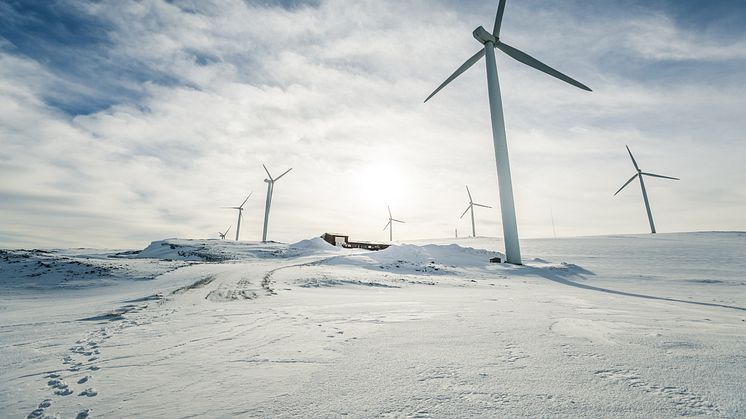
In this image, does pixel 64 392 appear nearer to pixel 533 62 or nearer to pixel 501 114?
pixel 501 114

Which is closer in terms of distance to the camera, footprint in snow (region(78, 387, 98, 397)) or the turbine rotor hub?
footprint in snow (region(78, 387, 98, 397))

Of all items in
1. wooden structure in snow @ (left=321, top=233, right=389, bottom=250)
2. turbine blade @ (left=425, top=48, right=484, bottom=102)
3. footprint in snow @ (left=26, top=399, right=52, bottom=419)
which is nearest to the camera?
footprint in snow @ (left=26, top=399, right=52, bottom=419)

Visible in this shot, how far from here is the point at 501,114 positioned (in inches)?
901

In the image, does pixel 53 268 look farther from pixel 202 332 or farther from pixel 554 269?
pixel 554 269

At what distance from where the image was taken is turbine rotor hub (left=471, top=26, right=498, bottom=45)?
83.7ft

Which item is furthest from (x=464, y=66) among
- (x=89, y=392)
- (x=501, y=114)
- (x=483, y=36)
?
(x=89, y=392)

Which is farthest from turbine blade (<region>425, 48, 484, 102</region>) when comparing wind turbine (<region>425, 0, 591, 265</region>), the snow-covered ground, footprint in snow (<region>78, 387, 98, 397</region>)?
footprint in snow (<region>78, 387, 98, 397</region>)

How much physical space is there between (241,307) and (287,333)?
10.2 feet

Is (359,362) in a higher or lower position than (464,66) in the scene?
lower

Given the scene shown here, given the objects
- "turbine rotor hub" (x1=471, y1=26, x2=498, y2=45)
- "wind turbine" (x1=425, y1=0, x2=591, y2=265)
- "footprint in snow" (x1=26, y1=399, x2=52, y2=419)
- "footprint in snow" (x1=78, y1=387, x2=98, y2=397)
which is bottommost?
"footprint in snow" (x1=26, y1=399, x2=52, y2=419)

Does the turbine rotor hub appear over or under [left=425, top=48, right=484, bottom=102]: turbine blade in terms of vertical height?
over

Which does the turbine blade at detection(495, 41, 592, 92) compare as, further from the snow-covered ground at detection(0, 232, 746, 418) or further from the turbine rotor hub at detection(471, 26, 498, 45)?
the snow-covered ground at detection(0, 232, 746, 418)

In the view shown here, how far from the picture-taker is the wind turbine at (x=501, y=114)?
72.5 feet

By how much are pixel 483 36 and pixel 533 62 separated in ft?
13.9
